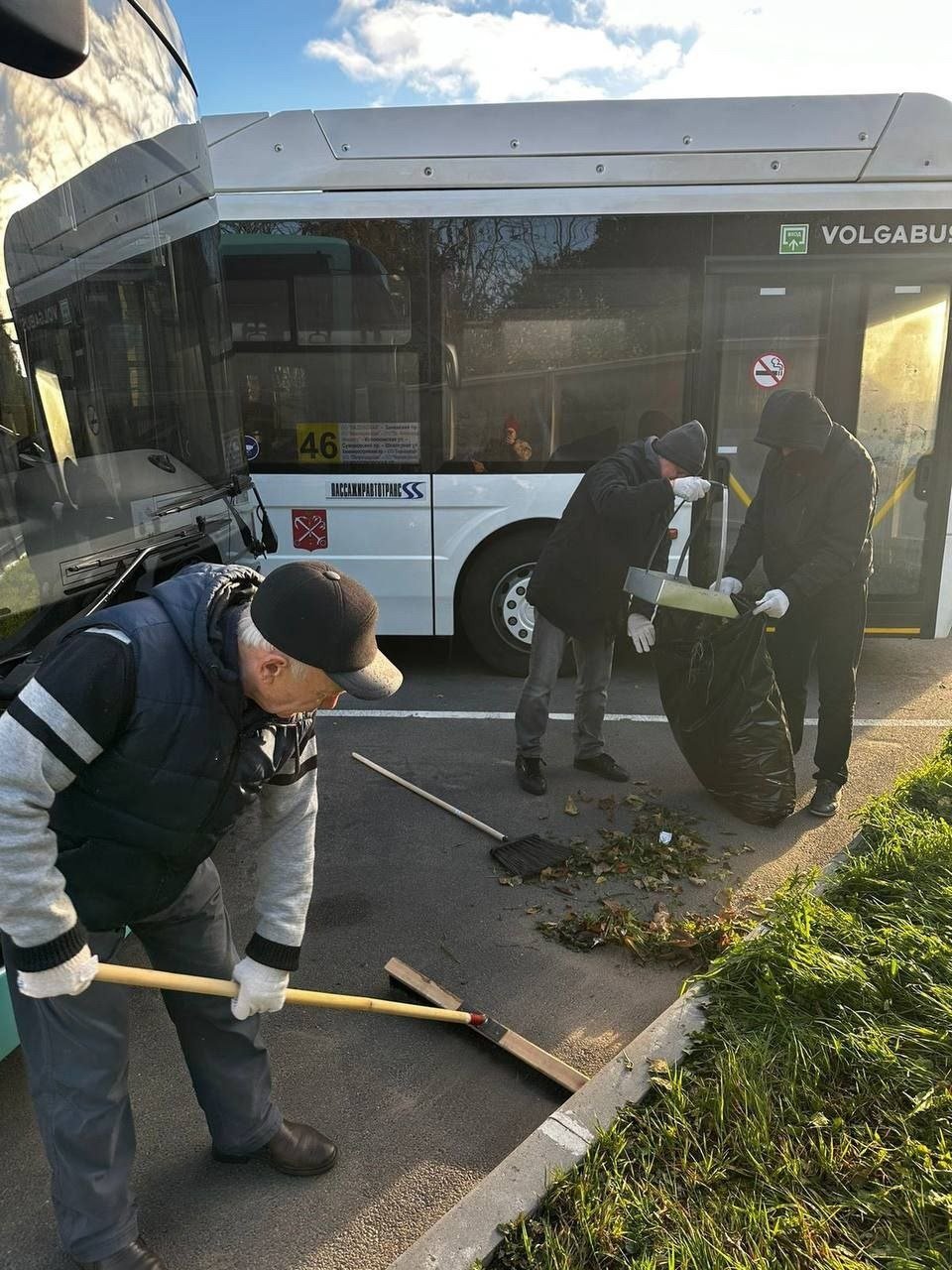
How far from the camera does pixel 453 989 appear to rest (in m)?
3.06

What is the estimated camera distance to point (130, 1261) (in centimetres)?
194

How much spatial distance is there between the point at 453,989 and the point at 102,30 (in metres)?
3.37

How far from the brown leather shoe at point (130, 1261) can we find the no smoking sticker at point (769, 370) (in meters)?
5.73

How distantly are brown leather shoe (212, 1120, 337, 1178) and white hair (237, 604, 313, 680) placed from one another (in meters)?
1.35

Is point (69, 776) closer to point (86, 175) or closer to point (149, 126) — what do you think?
point (86, 175)

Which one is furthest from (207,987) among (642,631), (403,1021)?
(642,631)

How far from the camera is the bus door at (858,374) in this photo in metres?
5.88

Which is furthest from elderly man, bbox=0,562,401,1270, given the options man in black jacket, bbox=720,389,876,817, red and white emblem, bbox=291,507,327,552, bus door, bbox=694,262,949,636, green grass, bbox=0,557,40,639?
bus door, bbox=694,262,949,636

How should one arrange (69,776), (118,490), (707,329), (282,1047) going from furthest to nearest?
(707,329) → (118,490) → (282,1047) → (69,776)

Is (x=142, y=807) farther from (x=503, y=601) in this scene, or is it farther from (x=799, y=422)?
(x=503, y=601)

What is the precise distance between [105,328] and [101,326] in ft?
0.10

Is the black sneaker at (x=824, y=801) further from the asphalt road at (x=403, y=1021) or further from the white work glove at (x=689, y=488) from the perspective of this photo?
the white work glove at (x=689, y=488)

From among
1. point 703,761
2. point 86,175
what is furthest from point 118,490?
point 703,761

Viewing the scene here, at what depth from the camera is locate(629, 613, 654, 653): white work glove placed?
14.8ft
